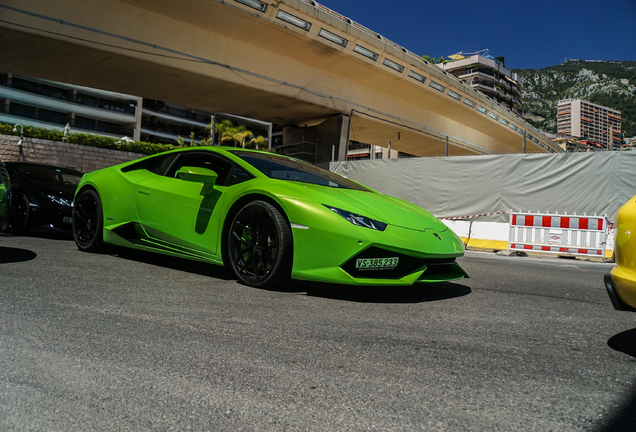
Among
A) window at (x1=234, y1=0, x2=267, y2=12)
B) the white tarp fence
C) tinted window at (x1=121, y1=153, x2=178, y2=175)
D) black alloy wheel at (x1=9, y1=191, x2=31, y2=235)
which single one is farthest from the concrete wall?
tinted window at (x1=121, y1=153, x2=178, y2=175)

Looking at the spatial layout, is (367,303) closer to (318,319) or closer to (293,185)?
(318,319)

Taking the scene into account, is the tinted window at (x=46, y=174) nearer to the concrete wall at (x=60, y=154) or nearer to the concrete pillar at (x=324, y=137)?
the concrete pillar at (x=324, y=137)

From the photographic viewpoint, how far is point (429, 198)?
1273 centimetres

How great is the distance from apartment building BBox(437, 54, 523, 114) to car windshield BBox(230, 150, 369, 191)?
101m

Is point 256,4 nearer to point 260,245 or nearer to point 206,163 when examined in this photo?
point 206,163

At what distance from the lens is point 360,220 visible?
11.5 ft

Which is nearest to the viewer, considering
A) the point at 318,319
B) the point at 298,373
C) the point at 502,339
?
the point at 298,373

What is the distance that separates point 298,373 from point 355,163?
13.1 m

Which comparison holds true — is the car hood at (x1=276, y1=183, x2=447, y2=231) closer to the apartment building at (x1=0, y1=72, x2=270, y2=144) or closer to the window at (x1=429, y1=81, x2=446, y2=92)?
the window at (x1=429, y1=81, x2=446, y2=92)

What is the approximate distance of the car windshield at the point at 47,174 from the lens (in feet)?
24.0

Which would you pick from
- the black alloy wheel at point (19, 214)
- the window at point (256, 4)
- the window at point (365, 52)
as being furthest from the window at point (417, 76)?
the black alloy wheel at point (19, 214)

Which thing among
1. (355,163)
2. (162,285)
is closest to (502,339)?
(162,285)

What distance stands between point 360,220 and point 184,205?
1745 mm

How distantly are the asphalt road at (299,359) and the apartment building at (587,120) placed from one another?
620ft
